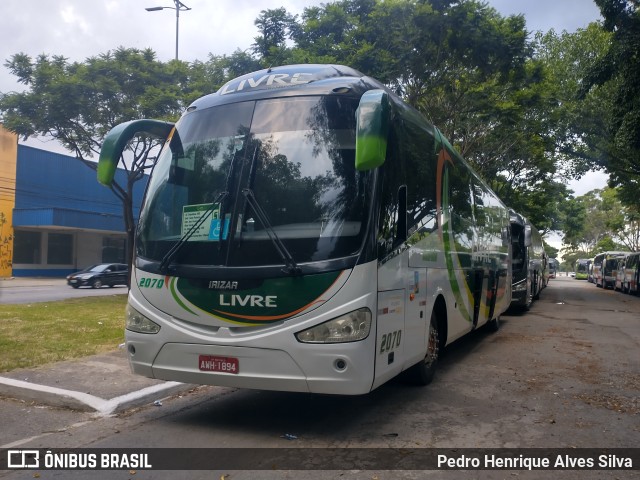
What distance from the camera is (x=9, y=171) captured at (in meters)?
36.3

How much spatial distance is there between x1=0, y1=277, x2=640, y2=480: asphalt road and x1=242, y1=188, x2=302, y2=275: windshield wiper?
1.54m

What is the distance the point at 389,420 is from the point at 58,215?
3483 centimetres

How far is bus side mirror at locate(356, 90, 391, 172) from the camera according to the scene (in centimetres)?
442

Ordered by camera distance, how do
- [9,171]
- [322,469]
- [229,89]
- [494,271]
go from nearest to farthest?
[322,469], [229,89], [494,271], [9,171]

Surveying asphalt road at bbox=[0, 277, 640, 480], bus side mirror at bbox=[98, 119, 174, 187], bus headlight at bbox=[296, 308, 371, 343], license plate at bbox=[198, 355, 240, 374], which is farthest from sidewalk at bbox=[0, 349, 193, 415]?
bus headlight at bbox=[296, 308, 371, 343]

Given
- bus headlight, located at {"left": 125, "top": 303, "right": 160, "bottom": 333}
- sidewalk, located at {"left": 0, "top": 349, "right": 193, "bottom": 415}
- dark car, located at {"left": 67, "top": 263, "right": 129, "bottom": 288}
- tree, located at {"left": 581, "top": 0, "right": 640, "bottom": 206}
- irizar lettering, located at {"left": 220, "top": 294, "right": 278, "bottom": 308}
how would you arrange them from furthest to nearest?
dark car, located at {"left": 67, "top": 263, "right": 129, "bottom": 288}, tree, located at {"left": 581, "top": 0, "right": 640, "bottom": 206}, sidewalk, located at {"left": 0, "top": 349, "right": 193, "bottom": 415}, bus headlight, located at {"left": 125, "top": 303, "right": 160, "bottom": 333}, irizar lettering, located at {"left": 220, "top": 294, "right": 278, "bottom": 308}

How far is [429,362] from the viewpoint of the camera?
23.4ft

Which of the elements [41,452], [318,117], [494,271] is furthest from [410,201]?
[494,271]

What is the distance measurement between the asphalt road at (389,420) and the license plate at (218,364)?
629 mm

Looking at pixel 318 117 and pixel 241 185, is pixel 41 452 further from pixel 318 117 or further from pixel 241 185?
pixel 318 117

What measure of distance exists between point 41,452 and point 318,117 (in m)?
3.78

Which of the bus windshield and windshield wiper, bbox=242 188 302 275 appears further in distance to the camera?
the bus windshield

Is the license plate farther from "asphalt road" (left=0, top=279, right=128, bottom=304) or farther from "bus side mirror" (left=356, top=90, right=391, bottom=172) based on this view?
"asphalt road" (left=0, top=279, right=128, bottom=304)

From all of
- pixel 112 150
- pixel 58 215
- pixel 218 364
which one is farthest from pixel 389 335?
pixel 58 215
